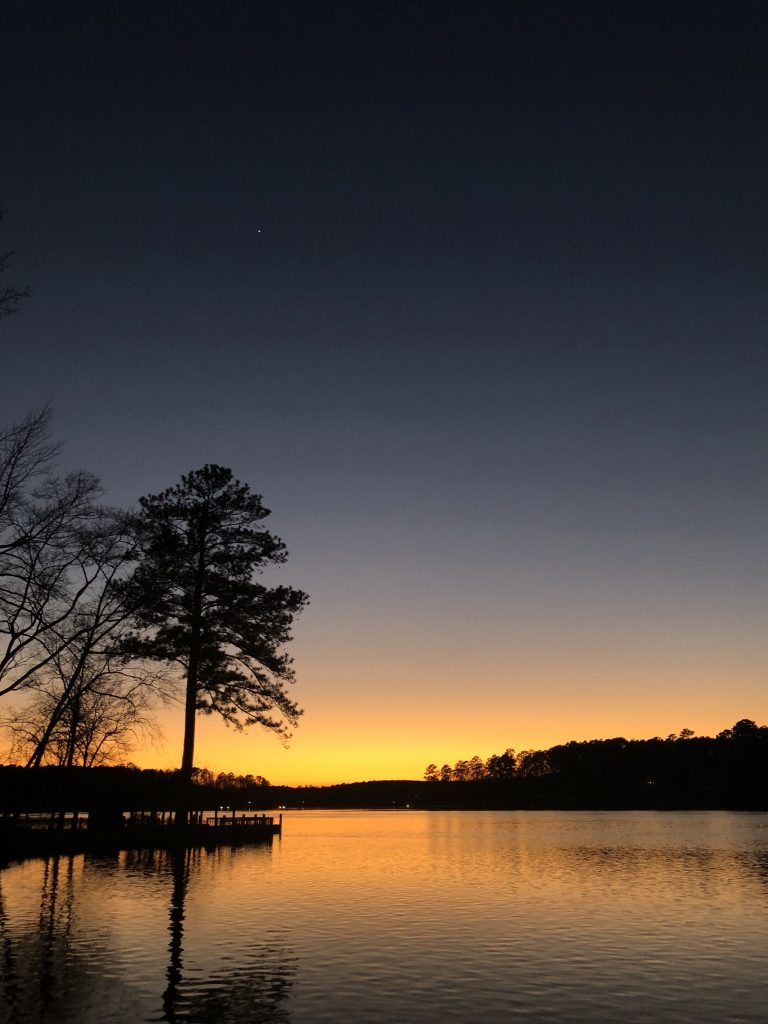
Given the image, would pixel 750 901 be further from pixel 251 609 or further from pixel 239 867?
pixel 251 609

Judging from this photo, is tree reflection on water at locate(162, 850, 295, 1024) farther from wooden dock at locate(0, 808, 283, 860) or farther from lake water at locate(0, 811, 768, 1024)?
wooden dock at locate(0, 808, 283, 860)

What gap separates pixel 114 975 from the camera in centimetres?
1741

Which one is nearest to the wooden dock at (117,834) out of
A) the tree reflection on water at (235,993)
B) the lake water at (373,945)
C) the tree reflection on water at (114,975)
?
the lake water at (373,945)

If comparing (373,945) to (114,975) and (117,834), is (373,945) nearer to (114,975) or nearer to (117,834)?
(114,975)

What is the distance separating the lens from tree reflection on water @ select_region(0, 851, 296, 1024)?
Answer: 574 inches

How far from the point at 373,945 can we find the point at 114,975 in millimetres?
6941

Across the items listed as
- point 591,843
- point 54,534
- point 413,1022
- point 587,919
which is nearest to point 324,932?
point 587,919

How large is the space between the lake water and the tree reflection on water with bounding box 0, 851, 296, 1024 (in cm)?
6

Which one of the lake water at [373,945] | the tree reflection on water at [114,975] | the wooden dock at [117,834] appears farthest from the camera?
the wooden dock at [117,834]

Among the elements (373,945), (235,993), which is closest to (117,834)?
(373,945)

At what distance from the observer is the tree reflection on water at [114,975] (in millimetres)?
14586

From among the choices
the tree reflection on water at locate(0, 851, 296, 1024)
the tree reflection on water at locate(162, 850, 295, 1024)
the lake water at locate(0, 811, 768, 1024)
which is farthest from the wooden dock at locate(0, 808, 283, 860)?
the tree reflection on water at locate(162, 850, 295, 1024)

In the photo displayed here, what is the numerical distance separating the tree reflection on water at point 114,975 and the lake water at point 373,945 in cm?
6

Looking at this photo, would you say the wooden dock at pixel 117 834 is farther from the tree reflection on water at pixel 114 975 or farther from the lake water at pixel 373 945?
the tree reflection on water at pixel 114 975
